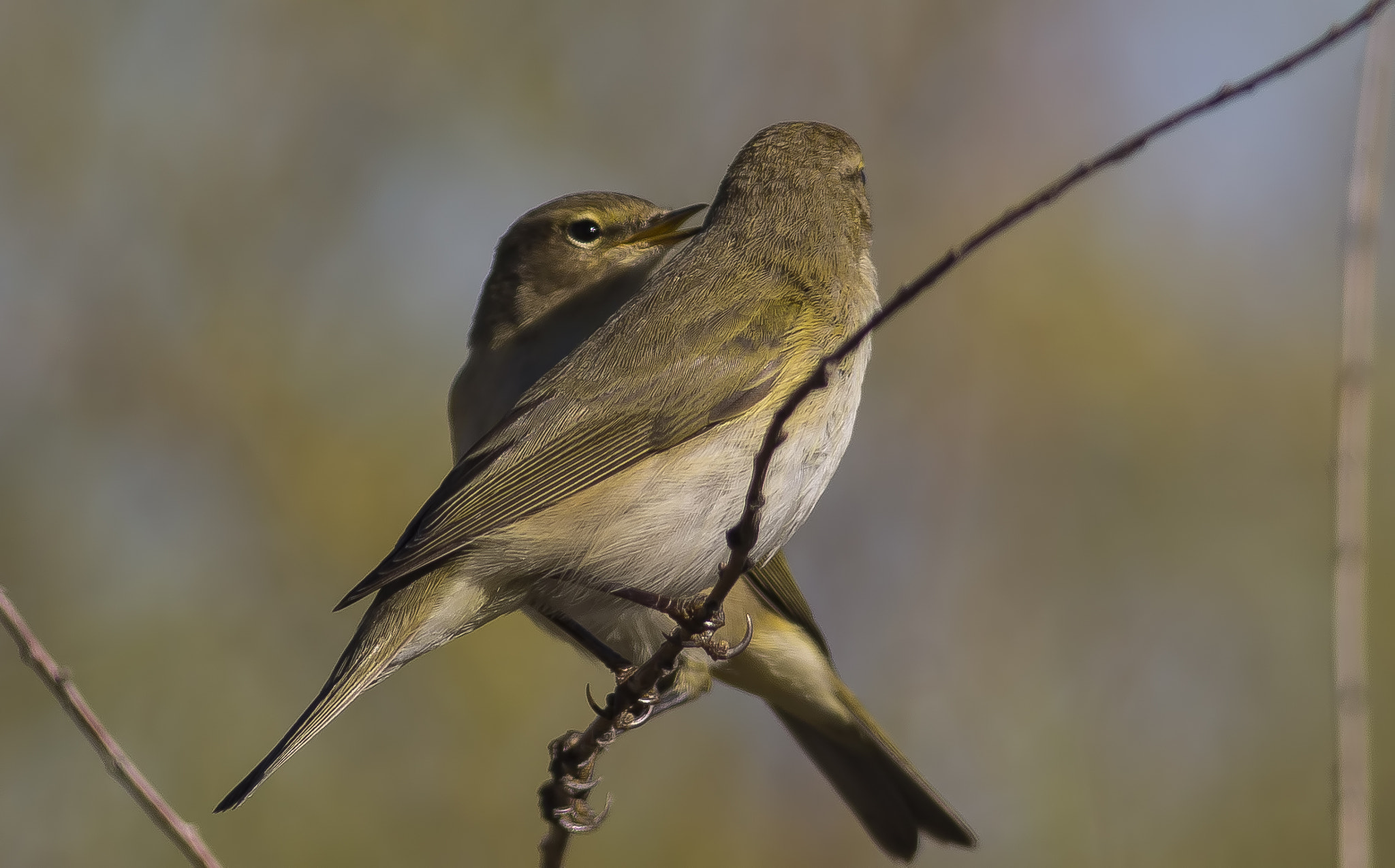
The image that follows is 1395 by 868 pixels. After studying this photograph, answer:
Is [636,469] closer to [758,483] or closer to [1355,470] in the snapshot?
[758,483]

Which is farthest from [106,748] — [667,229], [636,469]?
[667,229]

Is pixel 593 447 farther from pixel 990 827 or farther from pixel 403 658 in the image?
pixel 990 827

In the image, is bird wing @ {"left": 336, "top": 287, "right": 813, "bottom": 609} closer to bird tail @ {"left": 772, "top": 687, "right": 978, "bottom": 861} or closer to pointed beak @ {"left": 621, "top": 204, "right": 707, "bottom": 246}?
pointed beak @ {"left": 621, "top": 204, "right": 707, "bottom": 246}

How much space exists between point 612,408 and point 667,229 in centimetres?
144

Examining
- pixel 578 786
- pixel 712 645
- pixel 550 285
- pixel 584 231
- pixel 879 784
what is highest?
pixel 584 231

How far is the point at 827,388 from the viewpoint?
278cm

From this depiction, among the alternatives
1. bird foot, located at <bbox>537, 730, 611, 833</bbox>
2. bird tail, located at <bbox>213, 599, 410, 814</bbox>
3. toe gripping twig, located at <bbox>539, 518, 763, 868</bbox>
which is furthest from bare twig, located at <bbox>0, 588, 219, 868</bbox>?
bird foot, located at <bbox>537, 730, 611, 833</bbox>

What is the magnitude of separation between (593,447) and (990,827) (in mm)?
2669

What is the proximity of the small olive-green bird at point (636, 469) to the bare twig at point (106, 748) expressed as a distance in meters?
0.44

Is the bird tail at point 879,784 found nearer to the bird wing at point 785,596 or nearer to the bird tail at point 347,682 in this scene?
the bird wing at point 785,596

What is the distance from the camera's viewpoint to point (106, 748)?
74.6 inches

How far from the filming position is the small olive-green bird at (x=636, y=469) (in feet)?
8.93

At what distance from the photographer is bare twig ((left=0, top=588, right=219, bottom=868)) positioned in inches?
73.4

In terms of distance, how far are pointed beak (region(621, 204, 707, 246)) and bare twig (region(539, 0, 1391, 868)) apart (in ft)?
6.04
